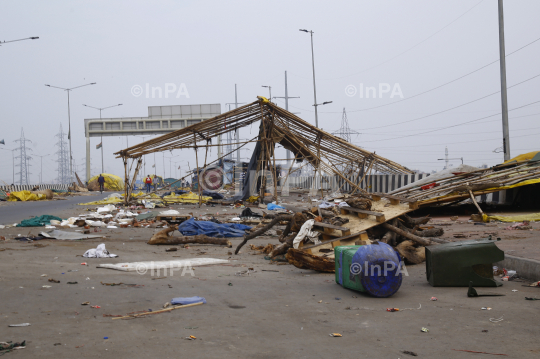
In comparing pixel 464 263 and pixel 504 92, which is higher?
pixel 504 92

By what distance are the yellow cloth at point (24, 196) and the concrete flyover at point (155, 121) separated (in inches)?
696

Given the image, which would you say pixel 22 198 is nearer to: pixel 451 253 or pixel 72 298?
pixel 72 298

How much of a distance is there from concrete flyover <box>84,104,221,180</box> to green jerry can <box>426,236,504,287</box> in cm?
4036

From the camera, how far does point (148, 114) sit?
4678 cm

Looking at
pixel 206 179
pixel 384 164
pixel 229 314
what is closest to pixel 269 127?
pixel 384 164

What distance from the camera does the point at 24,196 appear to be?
97.0 ft

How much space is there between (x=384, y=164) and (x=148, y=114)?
2985 centimetres

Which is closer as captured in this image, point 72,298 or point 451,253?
point 72,298

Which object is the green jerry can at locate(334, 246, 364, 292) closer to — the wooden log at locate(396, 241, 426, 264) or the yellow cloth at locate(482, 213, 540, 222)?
the wooden log at locate(396, 241, 426, 264)

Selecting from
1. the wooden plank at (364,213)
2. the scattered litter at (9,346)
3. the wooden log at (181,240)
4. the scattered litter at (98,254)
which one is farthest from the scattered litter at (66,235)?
the scattered litter at (9,346)

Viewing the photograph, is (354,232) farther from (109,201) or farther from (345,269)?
(109,201)

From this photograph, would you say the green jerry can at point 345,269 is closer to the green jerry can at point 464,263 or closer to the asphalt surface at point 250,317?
the asphalt surface at point 250,317

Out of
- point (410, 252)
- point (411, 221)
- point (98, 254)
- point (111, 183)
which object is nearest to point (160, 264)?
point (98, 254)

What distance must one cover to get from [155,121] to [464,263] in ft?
144
